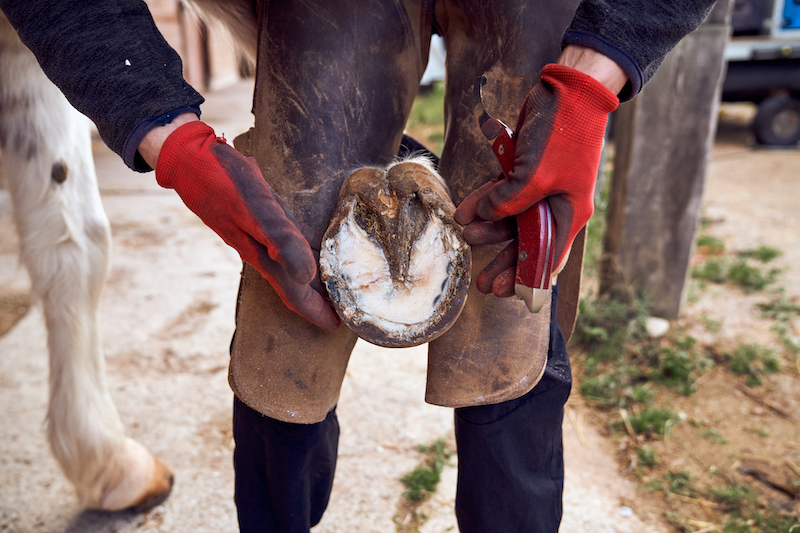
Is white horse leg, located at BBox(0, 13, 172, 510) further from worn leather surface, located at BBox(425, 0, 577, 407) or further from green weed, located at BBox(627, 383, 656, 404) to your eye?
green weed, located at BBox(627, 383, 656, 404)

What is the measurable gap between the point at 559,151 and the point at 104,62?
518 mm

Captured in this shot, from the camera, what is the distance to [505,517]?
0.79m

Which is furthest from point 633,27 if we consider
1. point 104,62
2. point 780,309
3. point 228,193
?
point 780,309

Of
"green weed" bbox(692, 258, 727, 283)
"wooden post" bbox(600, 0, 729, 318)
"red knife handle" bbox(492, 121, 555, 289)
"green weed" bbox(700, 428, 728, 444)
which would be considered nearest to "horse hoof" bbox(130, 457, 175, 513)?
"red knife handle" bbox(492, 121, 555, 289)

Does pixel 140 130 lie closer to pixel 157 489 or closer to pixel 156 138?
pixel 156 138

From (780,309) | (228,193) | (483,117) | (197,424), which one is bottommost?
(197,424)

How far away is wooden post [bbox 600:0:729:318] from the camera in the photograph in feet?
6.07

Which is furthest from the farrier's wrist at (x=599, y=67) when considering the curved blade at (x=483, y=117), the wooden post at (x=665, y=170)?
the wooden post at (x=665, y=170)

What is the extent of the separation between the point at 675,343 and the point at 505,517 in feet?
4.57

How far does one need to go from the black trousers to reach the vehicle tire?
194 inches

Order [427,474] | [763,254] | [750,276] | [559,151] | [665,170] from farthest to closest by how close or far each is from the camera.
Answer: [763,254] < [750,276] < [665,170] < [427,474] < [559,151]

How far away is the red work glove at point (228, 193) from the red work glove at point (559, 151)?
0.23 meters

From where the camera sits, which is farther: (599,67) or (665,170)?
(665,170)

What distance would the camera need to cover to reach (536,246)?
672 mm
